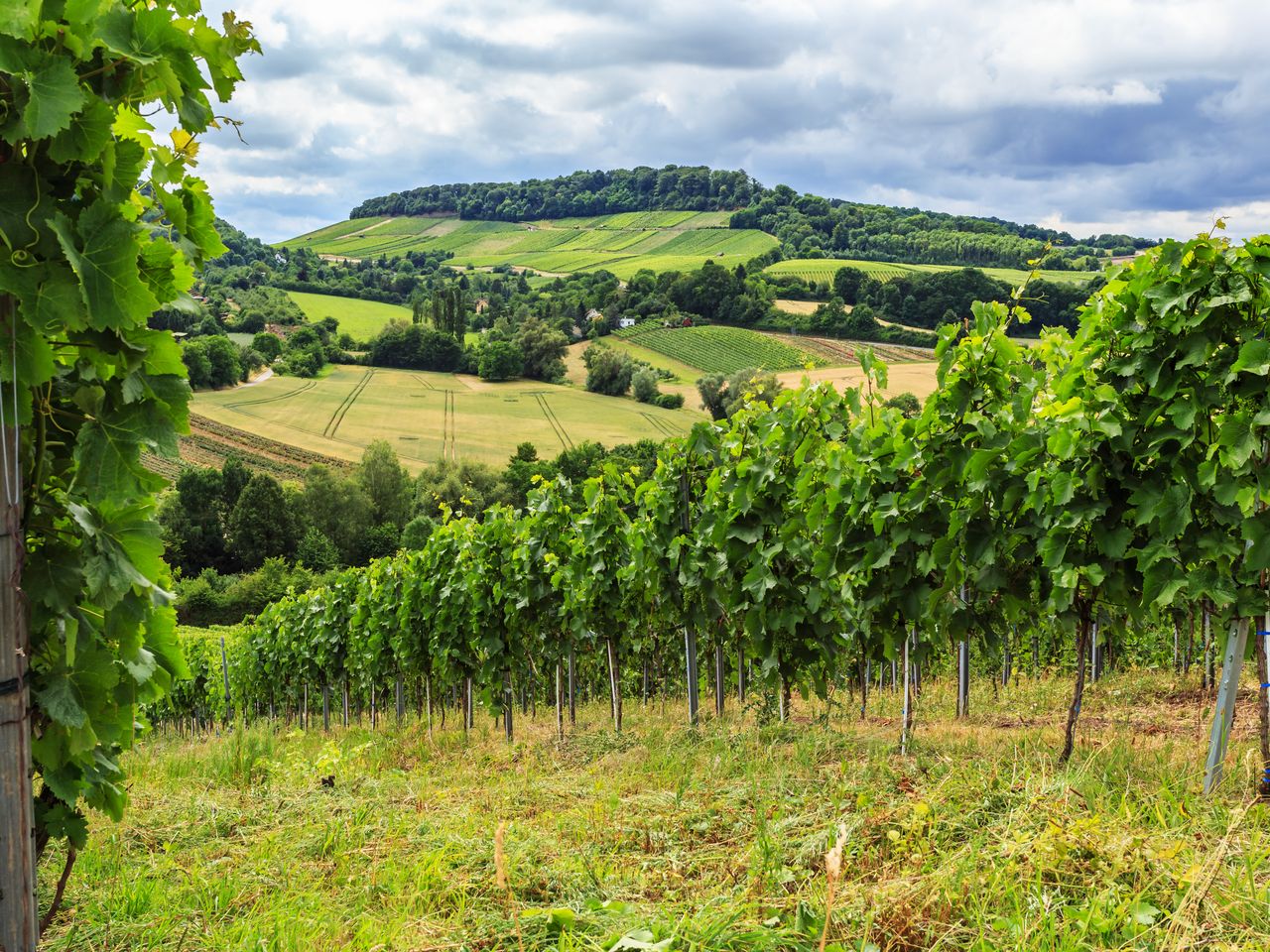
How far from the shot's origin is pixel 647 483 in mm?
9484

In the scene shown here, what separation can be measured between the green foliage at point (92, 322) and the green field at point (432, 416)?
195ft

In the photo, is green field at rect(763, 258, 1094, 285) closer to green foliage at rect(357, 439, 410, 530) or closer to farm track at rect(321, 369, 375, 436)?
farm track at rect(321, 369, 375, 436)

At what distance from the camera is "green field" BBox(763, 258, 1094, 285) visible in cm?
7319

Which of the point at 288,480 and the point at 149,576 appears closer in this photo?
the point at 149,576

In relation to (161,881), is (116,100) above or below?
above

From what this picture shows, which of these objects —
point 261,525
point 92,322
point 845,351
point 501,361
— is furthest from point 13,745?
point 501,361

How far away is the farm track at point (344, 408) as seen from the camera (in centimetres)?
7275

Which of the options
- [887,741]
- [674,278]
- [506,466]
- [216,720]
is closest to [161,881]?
[887,741]

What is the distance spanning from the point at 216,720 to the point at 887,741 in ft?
83.8

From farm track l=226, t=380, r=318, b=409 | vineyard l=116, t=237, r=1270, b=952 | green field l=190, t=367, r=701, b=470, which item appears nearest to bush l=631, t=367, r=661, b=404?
green field l=190, t=367, r=701, b=470

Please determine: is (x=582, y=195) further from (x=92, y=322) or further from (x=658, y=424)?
(x=92, y=322)

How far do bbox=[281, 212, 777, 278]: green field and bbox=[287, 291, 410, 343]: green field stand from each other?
24.6 m

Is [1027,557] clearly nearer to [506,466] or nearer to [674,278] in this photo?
[506,466]

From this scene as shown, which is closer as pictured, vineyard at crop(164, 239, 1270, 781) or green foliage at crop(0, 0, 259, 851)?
green foliage at crop(0, 0, 259, 851)
